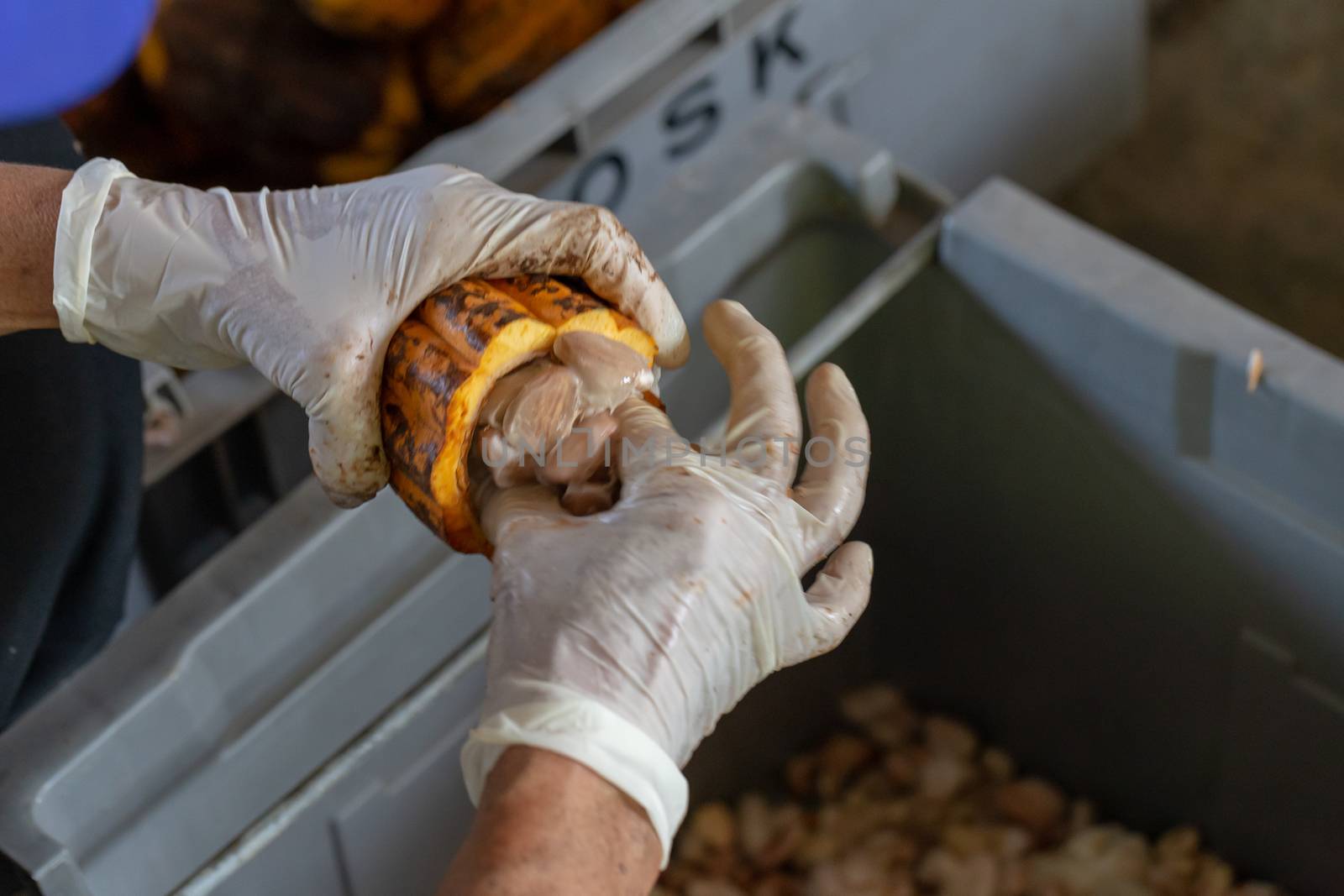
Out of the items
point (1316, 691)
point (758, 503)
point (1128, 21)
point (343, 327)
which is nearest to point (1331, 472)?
point (1316, 691)

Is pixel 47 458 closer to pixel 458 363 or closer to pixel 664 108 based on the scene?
pixel 458 363

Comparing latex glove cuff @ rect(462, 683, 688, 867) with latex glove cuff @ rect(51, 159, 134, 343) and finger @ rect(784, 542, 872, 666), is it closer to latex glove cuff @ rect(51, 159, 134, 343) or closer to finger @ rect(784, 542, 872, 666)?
finger @ rect(784, 542, 872, 666)

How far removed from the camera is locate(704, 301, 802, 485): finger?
0.92 metres

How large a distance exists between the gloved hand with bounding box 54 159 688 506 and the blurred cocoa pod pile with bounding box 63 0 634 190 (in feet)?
2.60

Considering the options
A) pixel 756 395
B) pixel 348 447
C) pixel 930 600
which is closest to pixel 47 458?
pixel 348 447

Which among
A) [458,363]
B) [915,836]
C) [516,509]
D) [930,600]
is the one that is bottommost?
[915,836]

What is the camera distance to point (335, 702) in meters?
1.17

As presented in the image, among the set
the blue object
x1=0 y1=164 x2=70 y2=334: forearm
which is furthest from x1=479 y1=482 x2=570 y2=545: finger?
the blue object

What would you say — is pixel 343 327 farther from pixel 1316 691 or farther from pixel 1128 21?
pixel 1128 21

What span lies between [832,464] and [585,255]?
22cm

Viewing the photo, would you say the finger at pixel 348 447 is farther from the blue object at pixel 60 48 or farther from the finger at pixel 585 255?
the blue object at pixel 60 48

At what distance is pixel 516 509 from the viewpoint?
908 mm

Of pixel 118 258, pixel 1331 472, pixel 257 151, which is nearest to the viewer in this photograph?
pixel 118 258

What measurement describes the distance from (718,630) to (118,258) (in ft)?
1.59
